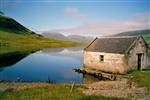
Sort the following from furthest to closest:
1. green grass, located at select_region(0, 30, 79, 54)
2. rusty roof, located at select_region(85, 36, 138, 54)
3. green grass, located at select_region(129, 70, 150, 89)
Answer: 1. green grass, located at select_region(0, 30, 79, 54)
2. rusty roof, located at select_region(85, 36, 138, 54)
3. green grass, located at select_region(129, 70, 150, 89)

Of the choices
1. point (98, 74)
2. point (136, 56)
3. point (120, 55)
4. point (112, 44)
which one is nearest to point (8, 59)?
point (98, 74)

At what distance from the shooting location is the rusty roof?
38884mm

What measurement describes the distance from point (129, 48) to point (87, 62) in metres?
10.3

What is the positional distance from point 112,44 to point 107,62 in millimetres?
3471

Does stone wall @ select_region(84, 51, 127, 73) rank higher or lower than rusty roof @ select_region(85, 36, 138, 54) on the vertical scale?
lower

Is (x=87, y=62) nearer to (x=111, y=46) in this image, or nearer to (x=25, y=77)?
(x=111, y=46)

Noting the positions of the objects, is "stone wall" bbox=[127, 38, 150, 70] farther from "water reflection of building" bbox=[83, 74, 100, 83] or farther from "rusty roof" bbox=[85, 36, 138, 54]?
"water reflection of building" bbox=[83, 74, 100, 83]

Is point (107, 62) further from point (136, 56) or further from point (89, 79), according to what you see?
point (136, 56)

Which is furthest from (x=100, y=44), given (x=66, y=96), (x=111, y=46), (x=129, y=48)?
(x=66, y=96)

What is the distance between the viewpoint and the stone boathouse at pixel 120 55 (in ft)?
125

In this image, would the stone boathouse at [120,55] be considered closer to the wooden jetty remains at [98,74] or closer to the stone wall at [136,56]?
the stone wall at [136,56]

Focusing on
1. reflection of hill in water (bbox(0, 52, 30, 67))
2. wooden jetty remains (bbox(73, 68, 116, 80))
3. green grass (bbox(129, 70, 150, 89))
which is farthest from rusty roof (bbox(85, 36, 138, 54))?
reflection of hill in water (bbox(0, 52, 30, 67))

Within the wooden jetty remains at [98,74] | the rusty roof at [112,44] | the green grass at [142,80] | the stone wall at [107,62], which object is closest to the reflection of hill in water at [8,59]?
the wooden jetty remains at [98,74]

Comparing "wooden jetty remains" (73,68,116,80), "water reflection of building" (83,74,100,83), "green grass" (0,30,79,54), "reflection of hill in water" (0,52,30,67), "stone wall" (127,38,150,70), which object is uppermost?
"green grass" (0,30,79,54)
